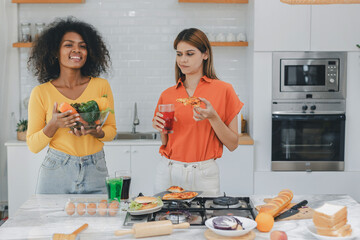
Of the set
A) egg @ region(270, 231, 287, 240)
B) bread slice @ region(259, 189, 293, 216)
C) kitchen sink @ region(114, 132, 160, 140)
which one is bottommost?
egg @ region(270, 231, 287, 240)

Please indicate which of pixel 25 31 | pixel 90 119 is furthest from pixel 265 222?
pixel 25 31

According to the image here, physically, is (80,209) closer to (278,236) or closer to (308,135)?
(278,236)

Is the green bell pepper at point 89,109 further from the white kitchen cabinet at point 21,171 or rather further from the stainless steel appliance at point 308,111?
the stainless steel appliance at point 308,111

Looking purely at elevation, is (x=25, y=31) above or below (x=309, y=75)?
above

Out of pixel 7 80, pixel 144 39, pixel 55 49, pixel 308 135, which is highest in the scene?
pixel 144 39

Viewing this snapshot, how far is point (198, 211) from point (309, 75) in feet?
9.21

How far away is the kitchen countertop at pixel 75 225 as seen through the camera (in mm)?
1615

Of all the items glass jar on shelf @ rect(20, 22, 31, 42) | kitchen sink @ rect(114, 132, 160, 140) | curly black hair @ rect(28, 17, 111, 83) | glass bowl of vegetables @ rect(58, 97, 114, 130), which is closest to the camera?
glass bowl of vegetables @ rect(58, 97, 114, 130)

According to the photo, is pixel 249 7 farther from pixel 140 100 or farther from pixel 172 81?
pixel 140 100

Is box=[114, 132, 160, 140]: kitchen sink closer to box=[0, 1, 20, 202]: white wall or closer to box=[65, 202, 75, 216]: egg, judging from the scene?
box=[0, 1, 20, 202]: white wall

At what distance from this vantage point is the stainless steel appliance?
4.20m

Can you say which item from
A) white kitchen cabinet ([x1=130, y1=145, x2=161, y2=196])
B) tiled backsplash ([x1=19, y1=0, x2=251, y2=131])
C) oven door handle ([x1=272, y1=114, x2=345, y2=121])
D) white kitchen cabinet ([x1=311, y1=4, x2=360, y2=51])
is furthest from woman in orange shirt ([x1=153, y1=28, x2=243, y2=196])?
tiled backsplash ([x1=19, y1=0, x2=251, y2=131])

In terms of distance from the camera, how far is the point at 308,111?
4227 millimetres

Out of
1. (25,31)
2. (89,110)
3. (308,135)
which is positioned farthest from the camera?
(25,31)
